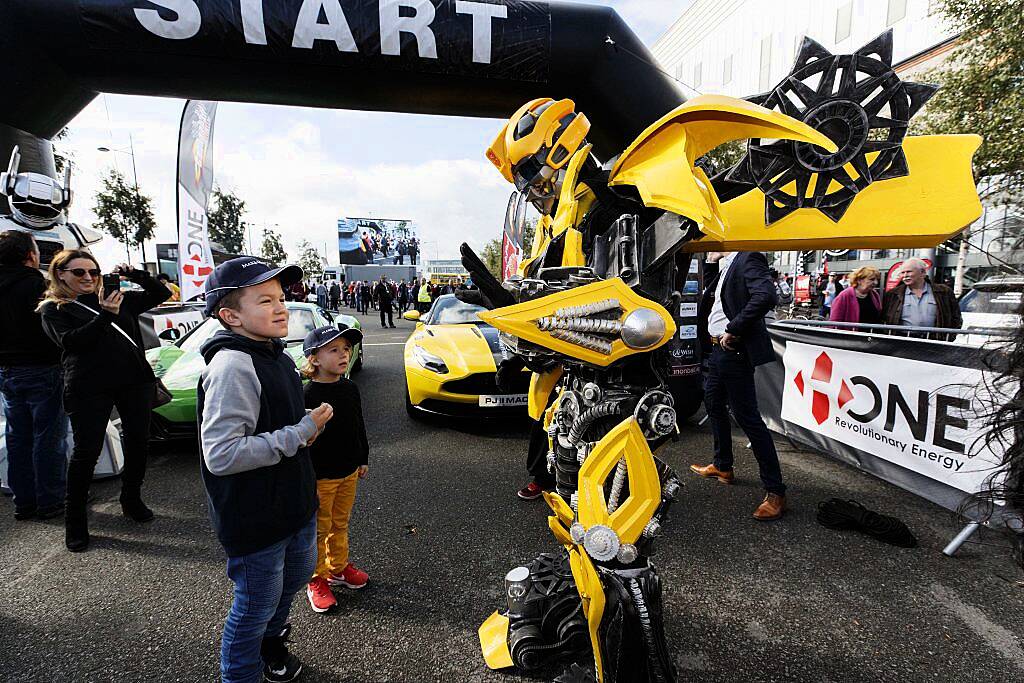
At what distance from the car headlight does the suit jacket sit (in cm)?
264

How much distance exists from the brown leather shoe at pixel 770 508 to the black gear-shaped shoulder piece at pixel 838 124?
2.09m

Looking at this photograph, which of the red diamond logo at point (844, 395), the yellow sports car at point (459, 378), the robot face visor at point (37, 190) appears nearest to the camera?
the red diamond logo at point (844, 395)

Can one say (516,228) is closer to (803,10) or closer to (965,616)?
(965,616)

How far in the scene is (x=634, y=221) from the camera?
5.69 ft

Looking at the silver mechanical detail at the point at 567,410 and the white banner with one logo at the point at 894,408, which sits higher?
the silver mechanical detail at the point at 567,410

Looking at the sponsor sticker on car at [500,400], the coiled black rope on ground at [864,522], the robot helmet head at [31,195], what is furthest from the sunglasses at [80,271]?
the coiled black rope on ground at [864,522]

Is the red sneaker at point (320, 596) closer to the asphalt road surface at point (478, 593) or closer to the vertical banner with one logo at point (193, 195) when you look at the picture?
the asphalt road surface at point (478, 593)

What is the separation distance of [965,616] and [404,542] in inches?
115

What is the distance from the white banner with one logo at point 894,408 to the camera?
2916 millimetres

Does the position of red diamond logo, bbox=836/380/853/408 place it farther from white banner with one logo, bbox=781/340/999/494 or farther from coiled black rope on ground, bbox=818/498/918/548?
coiled black rope on ground, bbox=818/498/918/548

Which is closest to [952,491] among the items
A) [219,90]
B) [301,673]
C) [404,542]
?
[404,542]

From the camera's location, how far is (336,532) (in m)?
2.35

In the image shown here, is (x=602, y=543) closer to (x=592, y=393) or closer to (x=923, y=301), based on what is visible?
(x=592, y=393)

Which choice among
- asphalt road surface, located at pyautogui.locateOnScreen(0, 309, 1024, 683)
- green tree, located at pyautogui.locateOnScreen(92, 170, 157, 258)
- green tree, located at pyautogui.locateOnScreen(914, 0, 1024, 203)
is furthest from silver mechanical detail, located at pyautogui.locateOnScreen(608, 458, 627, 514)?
green tree, located at pyautogui.locateOnScreen(92, 170, 157, 258)
